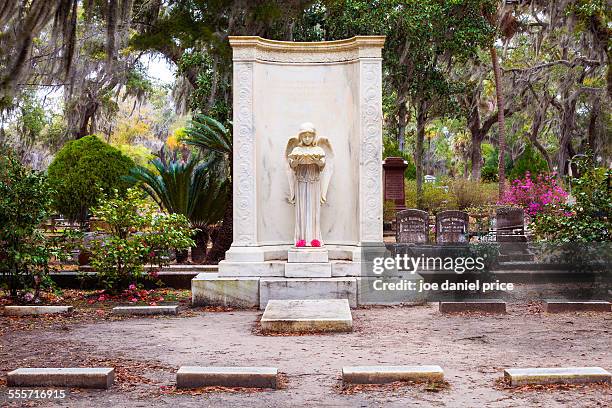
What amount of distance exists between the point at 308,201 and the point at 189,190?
185 inches

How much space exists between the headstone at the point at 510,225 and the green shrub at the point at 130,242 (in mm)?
8268

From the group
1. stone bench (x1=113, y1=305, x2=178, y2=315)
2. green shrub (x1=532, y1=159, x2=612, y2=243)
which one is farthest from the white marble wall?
green shrub (x1=532, y1=159, x2=612, y2=243)

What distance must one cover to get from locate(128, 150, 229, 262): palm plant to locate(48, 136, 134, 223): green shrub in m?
2.38

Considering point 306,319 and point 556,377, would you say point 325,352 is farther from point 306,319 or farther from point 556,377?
point 556,377

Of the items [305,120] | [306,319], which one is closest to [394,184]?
[305,120]

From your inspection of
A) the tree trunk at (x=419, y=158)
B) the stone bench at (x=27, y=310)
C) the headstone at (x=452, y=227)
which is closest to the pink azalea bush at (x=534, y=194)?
the headstone at (x=452, y=227)

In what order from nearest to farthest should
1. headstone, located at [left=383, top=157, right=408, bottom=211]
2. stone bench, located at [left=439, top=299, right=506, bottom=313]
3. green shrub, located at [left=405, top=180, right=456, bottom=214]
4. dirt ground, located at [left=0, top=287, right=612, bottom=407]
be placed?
dirt ground, located at [left=0, top=287, right=612, bottom=407], stone bench, located at [left=439, top=299, right=506, bottom=313], headstone, located at [left=383, top=157, right=408, bottom=211], green shrub, located at [left=405, top=180, right=456, bottom=214]

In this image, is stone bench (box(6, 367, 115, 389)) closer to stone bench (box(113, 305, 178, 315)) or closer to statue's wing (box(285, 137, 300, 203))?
stone bench (box(113, 305, 178, 315))

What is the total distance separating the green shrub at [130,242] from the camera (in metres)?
10.4

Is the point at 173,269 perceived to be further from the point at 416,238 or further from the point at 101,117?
the point at 101,117

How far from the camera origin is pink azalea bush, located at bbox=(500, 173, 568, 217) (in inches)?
693

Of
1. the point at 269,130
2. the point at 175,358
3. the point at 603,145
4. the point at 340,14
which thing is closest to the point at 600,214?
the point at 269,130

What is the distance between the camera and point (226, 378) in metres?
5.32

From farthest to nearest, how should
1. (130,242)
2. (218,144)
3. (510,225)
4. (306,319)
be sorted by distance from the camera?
(510,225) → (218,144) → (130,242) → (306,319)
